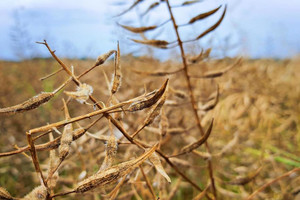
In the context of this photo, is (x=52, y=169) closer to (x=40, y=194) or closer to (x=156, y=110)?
(x=40, y=194)

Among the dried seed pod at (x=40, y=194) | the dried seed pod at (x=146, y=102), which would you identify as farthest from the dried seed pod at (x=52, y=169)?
the dried seed pod at (x=146, y=102)

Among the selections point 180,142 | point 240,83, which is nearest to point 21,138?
point 180,142

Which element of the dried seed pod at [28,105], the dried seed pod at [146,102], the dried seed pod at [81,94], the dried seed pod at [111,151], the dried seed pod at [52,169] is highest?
the dried seed pod at [28,105]

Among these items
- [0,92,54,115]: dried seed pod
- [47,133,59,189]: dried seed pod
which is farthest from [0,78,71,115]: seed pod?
[47,133,59,189]: dried seed pod

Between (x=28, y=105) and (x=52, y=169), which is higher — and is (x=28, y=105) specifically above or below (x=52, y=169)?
above

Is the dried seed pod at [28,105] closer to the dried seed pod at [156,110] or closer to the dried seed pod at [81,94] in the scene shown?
the dried seed pod at [81,94]

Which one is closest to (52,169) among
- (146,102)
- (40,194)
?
(40,194)

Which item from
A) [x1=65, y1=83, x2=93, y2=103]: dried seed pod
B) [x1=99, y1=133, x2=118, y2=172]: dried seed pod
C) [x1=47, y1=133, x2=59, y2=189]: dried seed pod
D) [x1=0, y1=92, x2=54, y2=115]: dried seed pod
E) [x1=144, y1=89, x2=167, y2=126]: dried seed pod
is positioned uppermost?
[x1=0, y1=92, x2=54, y2=115]: dried seed pod

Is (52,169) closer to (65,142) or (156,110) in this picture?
(65,142)

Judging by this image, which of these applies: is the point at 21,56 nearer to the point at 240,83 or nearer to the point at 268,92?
the point at 240,83

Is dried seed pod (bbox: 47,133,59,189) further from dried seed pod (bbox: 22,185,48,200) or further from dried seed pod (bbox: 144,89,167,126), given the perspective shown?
dried seed pod (bbox: 144,89,167,126)

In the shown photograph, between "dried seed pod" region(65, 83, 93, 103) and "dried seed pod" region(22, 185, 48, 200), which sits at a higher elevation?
"dried seed pod" region(65, 83, 93, 103)

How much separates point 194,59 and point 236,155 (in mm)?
1054

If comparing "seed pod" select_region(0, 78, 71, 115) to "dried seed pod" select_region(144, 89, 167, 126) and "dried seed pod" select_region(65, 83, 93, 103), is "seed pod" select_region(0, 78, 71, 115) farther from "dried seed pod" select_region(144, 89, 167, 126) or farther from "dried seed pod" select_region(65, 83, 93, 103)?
"dried seed pod" select_region(144, 89, 167, 126)
